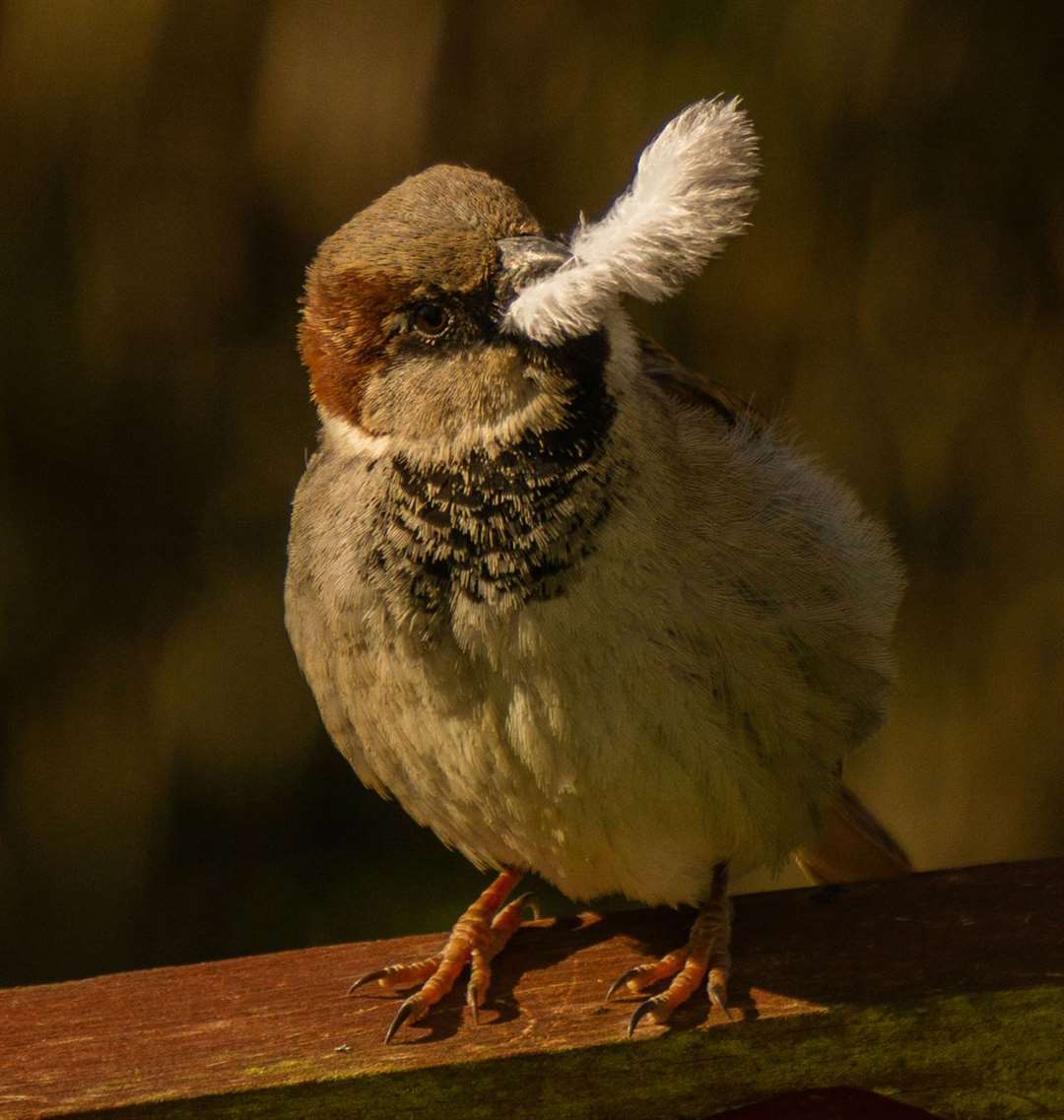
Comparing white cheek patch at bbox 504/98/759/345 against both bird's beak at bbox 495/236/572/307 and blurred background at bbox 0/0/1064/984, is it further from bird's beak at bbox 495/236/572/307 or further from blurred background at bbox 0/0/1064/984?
blurred background at bbox 0/0/1064/984

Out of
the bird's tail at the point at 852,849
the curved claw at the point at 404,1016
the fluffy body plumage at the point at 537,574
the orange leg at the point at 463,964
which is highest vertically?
the fluffy body plumage at the point at 537,574

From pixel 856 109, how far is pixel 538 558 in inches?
70.9

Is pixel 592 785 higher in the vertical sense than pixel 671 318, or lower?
lower

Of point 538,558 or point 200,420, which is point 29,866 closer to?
point 200,420

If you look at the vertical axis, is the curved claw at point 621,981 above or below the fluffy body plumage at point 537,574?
below

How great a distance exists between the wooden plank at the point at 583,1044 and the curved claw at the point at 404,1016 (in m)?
0.01

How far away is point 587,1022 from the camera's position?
6.65 feet

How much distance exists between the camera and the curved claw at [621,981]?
210cm

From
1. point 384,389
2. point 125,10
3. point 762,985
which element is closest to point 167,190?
point 125,10

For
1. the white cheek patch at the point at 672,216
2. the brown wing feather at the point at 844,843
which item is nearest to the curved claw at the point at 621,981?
the brown wing feather at the point at 844,843

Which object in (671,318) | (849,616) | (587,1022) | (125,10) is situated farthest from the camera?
(671,318)

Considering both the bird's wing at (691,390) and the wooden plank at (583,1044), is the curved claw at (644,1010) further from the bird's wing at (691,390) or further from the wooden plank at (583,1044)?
the bird's wing at (691,390)

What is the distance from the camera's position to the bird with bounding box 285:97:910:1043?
2049mm

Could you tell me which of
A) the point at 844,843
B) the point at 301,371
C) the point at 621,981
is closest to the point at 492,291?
the point at 621,981
